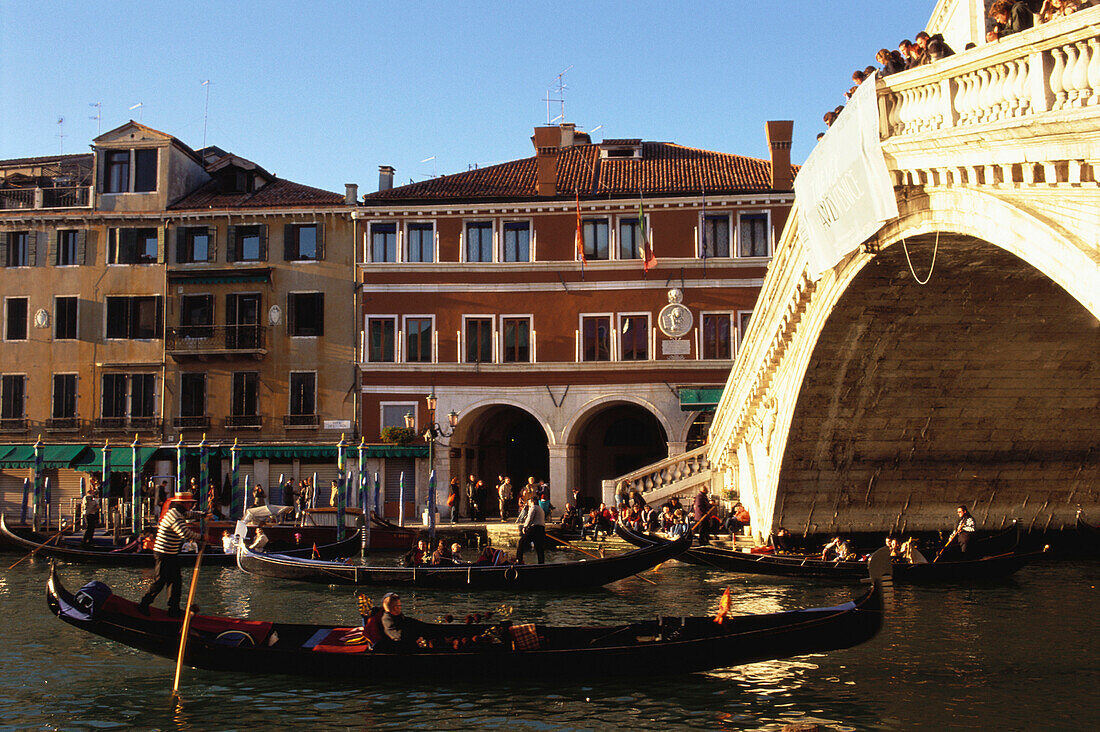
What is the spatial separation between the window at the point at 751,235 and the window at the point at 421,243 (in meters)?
7.10

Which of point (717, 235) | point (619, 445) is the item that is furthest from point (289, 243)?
point (717, 235)

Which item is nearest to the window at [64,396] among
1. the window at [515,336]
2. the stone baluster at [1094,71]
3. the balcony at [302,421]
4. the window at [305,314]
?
the balcony at [302,421]

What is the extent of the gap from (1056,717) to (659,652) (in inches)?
121

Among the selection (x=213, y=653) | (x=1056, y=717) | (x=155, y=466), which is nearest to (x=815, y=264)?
(x=1056, y=717)

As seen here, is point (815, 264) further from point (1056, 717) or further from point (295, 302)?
point (295, 302)

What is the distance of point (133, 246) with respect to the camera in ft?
84.6

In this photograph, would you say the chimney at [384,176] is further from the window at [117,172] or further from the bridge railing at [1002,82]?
the bridge railing at [1002,82]

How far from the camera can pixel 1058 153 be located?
24.3 ft

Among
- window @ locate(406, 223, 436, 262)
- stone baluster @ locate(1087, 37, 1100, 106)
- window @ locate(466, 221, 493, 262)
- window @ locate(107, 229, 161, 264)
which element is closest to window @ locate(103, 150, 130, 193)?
window @ locate(107, 229, 161, 264)

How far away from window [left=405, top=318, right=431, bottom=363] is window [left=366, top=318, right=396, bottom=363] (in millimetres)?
367

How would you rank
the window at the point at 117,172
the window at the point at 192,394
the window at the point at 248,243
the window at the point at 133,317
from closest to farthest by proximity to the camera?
1. the window at the point at 192,394
2. the window at the point at 248,243
3. the window at the point at 133,317
4. the window at the point at 117,172

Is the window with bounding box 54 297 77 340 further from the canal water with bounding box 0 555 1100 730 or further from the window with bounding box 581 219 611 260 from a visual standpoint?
the canal water with bounding box 0 555 1100 730

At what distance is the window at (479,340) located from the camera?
24500mm

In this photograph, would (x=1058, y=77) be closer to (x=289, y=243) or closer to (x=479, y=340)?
(x=479, y=340)
